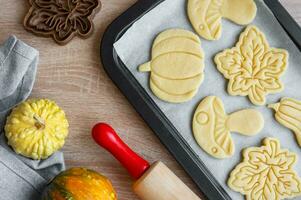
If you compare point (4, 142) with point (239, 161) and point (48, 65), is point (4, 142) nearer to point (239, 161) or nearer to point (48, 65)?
point (48, 65)

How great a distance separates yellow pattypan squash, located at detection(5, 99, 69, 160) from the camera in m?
0.90

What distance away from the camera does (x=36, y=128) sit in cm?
90

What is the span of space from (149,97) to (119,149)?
0.12 metres

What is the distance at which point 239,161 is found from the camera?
3.22ft

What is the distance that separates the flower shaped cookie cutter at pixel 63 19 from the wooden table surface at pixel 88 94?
0.7 inches

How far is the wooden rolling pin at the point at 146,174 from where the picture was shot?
93 centimetres

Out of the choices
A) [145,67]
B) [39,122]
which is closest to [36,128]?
[39,122]

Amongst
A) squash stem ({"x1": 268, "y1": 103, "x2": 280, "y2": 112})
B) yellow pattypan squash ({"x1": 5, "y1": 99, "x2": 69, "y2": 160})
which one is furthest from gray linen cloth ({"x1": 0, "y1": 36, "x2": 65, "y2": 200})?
squash stem ({"x1": 268, "y1": 103, "x2": 280, "y2": 112})

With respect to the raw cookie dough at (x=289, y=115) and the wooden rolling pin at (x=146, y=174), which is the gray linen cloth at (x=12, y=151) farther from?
the raw cookie dough at (x=289, y=115)

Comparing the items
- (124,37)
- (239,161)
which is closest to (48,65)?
(124,37)

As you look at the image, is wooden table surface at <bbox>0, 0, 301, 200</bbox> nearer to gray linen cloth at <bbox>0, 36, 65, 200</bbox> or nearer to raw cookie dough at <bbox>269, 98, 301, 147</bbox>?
gray linen cloth at <bbox>0, 36, 65, 200</bbox>

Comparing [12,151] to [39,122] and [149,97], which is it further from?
[149,97]

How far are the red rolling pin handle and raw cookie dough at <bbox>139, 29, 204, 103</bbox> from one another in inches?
4.7

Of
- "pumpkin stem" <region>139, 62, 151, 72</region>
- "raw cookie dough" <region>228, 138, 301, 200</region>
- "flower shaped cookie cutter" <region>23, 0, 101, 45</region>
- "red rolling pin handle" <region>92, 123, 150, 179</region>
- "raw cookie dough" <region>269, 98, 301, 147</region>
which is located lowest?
"raw cookie dough" <region>228, 138, 301, 200</region>
